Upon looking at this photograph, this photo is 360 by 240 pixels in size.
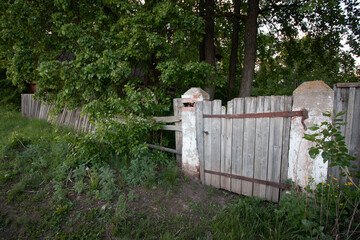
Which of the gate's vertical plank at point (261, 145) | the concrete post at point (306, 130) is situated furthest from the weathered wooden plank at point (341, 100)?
the gate's vertical plank at point (261, 145)

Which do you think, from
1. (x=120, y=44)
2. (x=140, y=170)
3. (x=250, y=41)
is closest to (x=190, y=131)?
(x=140, y=170)

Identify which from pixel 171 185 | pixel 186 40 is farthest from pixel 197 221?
pixel 186 40

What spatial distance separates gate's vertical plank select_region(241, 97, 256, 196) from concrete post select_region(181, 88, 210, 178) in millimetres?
1011

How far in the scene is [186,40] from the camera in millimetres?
5750

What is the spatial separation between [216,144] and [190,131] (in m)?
0.63

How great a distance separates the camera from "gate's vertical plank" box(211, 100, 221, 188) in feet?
12.8

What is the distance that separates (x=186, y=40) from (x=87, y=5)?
2902mm

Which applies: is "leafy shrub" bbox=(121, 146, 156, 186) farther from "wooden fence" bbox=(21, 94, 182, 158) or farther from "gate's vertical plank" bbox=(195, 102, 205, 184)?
"gate's vertical plank" bbox=(195, 102, 205, 184)

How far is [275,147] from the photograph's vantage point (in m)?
3.22

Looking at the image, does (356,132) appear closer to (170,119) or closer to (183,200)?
(183,200)

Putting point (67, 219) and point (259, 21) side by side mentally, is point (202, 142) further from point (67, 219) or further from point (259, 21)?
point (259, 21)

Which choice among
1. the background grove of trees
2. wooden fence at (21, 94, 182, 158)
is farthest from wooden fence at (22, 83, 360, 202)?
the background grove of trees

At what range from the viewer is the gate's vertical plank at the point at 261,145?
129 inches

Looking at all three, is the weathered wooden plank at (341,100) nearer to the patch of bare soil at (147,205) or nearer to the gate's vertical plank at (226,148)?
the gate's vertical plank at (226,148)
